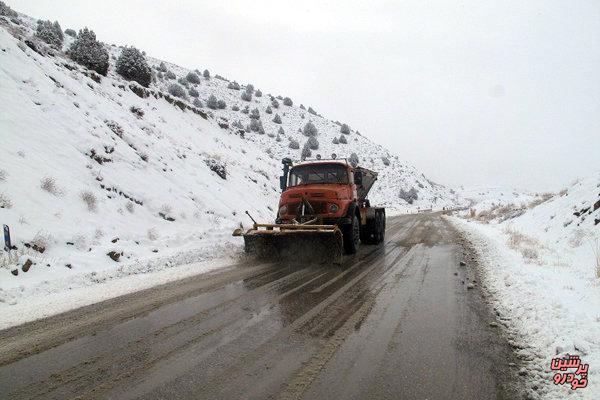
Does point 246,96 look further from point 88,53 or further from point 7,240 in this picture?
point 7,240

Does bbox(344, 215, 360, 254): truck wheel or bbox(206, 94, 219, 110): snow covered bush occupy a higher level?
bbox(206, 94, 219, 110): snow covered bush

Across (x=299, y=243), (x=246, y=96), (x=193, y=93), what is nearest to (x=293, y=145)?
(x=193, y=93)

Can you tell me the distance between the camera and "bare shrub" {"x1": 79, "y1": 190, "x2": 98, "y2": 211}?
33.3 ft

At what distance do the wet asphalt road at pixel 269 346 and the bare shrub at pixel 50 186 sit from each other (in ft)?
17.8

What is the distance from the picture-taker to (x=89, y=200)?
10266mm

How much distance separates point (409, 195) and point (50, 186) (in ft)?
145

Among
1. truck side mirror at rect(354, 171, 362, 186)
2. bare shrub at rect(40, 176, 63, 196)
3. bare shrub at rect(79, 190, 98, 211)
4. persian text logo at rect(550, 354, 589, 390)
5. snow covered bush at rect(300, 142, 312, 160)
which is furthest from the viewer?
snow covered bush at rect(300, 142, 312, 160)

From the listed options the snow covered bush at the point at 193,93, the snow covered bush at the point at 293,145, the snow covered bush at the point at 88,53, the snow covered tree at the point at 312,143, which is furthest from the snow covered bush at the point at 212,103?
the snow covered bush at the point at 88,53

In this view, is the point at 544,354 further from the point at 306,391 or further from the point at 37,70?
the point at 37,70

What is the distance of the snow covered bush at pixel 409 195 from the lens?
47753mm

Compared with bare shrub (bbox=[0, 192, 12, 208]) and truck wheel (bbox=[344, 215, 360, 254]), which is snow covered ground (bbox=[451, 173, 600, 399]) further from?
bare shrub (bbox=[0, 192, 12, 208])

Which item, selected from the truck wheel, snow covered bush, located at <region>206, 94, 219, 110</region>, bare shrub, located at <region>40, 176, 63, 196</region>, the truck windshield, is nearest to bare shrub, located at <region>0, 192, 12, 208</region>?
bare shrub, located at <region>40, 176, 63, 196</region>

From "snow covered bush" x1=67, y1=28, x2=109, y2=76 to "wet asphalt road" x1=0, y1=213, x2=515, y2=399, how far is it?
67.2 feet

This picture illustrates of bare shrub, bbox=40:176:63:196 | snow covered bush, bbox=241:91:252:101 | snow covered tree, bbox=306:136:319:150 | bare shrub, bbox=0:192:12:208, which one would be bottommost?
bare shrub, bbox=0:192:12:208
